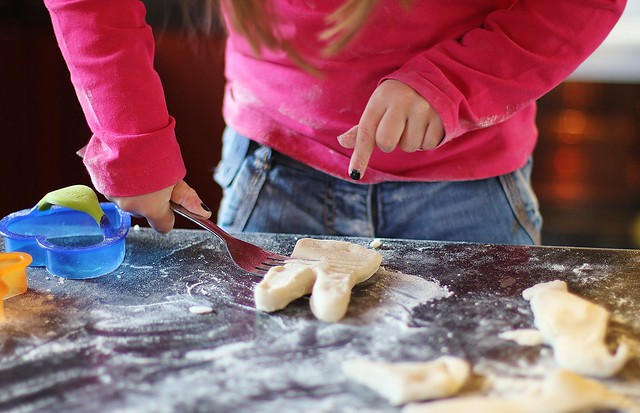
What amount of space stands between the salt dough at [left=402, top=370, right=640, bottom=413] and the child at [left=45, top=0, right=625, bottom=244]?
12.8 inches

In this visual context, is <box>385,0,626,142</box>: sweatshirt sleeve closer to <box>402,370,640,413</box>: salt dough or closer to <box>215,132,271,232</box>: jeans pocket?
<box>215,132,271,232</box>: jeans pocket

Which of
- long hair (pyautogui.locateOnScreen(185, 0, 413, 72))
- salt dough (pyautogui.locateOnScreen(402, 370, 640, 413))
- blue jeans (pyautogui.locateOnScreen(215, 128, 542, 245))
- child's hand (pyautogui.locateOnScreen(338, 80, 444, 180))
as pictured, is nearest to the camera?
salt dough (pyautogui.locateOnScreen(402, 370, 640, 413))

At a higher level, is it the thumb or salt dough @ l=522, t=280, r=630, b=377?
salt dough @ l=522, t=280, r=630, b=377

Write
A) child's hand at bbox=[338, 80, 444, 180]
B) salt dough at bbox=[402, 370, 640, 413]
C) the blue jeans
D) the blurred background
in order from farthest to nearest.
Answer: the blurred background
the blue jeans
child's hand at bbox=[338, 80, 444, 180]
salt dough at bbox=[402, 370, 640, 413]

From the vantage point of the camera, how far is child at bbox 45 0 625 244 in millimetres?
844

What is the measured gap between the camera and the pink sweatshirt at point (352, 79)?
0.85 meters

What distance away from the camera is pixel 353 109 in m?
1.00

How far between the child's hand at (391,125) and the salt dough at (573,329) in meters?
0.21

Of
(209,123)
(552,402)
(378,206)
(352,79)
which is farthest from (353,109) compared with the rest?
(209,123)

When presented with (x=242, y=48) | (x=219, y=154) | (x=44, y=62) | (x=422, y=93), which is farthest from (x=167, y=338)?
(x=44, y=62)

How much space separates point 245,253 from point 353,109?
261 millimetres

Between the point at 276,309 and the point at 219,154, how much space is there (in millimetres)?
1068

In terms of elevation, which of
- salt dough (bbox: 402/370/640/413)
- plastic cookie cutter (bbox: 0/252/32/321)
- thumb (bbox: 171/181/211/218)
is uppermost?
salt dough (bbox: 402/370/640/413)

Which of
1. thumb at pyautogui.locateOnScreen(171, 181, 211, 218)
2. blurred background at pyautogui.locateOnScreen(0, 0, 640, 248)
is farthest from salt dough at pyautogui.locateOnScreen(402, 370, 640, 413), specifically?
blurred background at pyautogui.locateOnScreen(0, 0, 640, 248)
